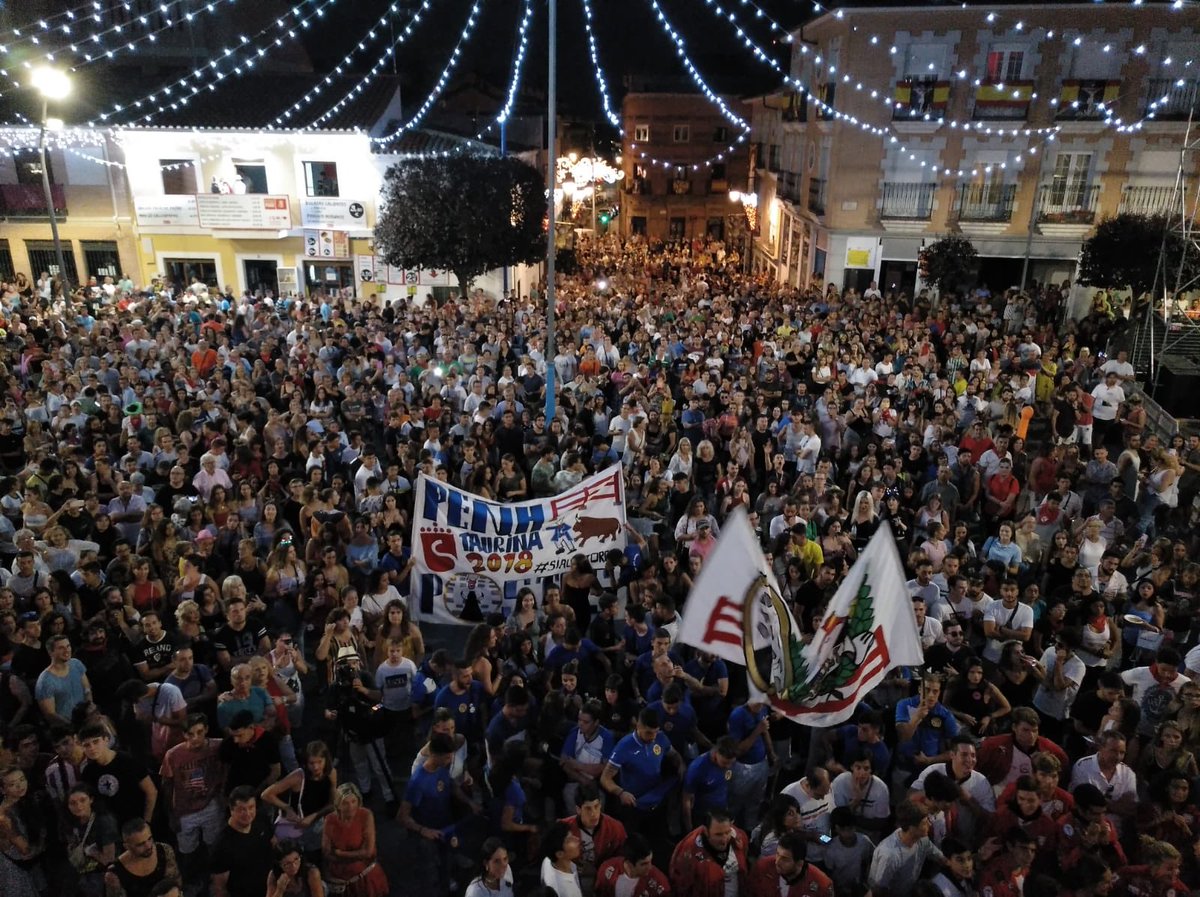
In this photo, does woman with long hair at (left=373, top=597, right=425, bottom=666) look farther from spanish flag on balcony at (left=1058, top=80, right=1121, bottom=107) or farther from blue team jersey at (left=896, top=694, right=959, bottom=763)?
spanish flag on balcony at (left=1058, top=80, right=1121, bottom=107)

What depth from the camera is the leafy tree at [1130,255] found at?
838 inches

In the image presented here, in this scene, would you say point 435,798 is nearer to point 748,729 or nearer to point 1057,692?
point 748,729

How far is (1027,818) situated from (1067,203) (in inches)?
1032

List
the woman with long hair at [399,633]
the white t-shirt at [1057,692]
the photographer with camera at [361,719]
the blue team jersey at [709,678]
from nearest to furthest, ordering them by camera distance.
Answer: the photographer with camera at [361,719] → the blue team jersey at [709,678] → the white t-shirt at [1057,692] → the woman with long hair at [399,633]

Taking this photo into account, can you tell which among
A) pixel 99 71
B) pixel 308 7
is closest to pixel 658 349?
pixel 99 71

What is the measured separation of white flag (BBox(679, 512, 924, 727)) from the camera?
18.9 ft

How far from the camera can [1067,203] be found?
27.0 m

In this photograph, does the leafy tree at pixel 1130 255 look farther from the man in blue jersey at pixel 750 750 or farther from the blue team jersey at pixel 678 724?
the blue team jersey at pixel 678 724

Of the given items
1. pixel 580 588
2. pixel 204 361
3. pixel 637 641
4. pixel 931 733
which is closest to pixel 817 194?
pixel 204 361

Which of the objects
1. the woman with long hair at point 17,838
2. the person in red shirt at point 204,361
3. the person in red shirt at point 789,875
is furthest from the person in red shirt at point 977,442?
the person in red shirt at point 204,361

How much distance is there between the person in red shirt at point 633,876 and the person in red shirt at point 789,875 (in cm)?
52

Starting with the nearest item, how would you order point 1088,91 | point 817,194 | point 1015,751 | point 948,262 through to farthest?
point 1015,751
point 948,262
point 1088,91
point 817,194

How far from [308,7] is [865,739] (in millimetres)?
41405

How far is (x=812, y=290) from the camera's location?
76.1ft
